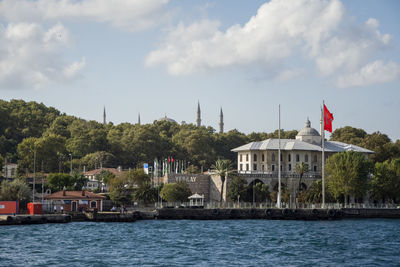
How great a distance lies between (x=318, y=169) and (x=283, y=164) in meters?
5.54

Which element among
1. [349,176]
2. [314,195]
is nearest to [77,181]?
[314,195]

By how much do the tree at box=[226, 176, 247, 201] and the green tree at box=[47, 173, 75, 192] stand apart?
72.6 ft

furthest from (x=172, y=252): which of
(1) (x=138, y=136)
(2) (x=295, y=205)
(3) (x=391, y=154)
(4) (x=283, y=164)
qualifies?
(1) (x=138, y=136)

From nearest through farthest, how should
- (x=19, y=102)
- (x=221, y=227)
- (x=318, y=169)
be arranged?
(x=221, y=227) < (x=318, y=169) < (x=19, y=102)

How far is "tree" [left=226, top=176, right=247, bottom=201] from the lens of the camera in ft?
288

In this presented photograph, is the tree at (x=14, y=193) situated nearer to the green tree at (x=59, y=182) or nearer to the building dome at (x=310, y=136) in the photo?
the green tree at (x=59, y=182)

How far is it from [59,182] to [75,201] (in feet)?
44.8

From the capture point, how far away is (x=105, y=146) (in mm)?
126250

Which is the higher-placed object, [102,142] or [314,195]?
[102,142]

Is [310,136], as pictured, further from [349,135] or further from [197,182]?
[197,182]

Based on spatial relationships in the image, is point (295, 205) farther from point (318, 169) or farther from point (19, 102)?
point (19, 102)

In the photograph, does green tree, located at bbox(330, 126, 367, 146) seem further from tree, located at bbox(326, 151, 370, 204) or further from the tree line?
tree, located at bbox(326, 151, 370, 204)

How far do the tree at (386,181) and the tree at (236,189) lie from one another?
1757 cm

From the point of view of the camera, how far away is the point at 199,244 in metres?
49.0
